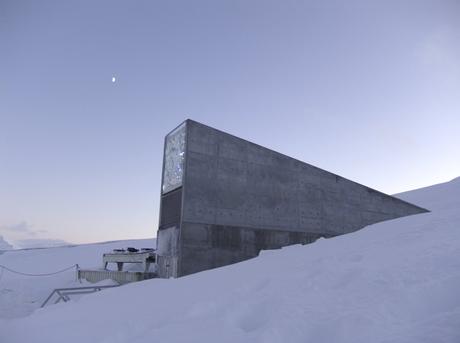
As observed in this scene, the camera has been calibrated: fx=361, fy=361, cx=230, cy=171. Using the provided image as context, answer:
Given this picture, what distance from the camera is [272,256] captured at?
8984mm

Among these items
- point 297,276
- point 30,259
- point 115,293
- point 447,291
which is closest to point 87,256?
point 30,259

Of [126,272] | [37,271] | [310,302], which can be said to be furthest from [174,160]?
[37,271]

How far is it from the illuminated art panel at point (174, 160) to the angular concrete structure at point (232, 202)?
0.15ft

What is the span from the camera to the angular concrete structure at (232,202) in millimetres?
14422

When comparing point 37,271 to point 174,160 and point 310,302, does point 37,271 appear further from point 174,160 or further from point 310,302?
point 310,302

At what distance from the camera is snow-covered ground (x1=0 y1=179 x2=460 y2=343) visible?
153 inches

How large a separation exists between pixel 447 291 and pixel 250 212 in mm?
12049

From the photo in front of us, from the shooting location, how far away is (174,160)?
52.0 ft

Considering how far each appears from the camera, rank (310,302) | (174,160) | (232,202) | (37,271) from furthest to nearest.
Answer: (37,271), (174,160), (232,202), (310,302)

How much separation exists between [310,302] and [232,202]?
35.6ft

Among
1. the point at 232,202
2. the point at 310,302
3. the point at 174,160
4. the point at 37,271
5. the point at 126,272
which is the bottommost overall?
the point at 37,271

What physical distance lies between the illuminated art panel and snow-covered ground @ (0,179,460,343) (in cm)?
680

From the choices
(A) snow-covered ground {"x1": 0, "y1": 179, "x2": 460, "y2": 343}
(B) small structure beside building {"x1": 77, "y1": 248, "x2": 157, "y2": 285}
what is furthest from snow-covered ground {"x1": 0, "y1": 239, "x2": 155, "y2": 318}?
(A) snow-covered ground {"x1": 0, "y1": 179, "x2": 460, "y2": 343}

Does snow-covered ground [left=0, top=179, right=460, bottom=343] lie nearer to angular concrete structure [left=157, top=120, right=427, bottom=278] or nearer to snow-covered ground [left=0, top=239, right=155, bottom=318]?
snow-covered ground [left=0, top=239, right=155, bottom=318]
